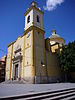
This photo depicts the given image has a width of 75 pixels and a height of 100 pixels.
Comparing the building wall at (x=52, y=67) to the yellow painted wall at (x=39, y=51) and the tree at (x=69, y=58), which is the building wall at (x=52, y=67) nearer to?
the yellow painted wall at (x=39, y=51)

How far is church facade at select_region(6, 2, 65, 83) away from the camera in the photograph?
1959 cm

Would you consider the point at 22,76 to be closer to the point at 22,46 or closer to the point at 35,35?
the point at 22,46

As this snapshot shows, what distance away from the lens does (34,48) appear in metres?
20.3

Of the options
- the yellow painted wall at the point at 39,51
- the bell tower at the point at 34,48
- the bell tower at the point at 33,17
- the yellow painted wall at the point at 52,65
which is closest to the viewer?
the bell tower at the point at 34,48

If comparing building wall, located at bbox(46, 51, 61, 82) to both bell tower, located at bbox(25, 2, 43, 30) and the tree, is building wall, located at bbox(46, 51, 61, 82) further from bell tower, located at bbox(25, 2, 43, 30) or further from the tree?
bell tower, located at bbox(25, 2, 43, 30)

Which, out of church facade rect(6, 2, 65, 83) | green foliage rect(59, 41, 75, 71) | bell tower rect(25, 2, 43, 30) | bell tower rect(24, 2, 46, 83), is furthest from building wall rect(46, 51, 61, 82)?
bell tower rect(25, 2, 43, 30)

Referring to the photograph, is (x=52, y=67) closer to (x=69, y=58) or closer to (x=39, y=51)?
(x=69, y=58)

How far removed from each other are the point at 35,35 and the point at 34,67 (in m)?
6.54

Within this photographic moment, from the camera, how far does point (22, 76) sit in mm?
21172

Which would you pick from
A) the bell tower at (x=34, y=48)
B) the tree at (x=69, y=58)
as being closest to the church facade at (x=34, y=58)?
the bell tower at (x=34, y=48)

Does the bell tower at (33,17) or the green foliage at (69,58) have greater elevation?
the bell tower at (33,17)

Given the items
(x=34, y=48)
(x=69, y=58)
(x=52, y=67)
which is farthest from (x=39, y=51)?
(x=69, y=58)

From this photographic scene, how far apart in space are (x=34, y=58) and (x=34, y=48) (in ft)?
6.41

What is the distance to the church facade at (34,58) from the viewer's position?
19594mm
